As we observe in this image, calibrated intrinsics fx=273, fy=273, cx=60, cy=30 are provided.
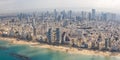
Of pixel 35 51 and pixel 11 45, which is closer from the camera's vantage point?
pixel 35 51

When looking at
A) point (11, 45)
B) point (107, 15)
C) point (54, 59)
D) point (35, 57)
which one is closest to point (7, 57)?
point (35, 57)

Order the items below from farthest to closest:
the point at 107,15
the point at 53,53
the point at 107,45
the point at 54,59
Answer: the point at 107,15 < the point at 107,45 < the point at 53,53 < the point at 54,59

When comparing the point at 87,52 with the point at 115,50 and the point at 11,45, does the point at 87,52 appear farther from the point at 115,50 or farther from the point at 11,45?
the point at 11,45

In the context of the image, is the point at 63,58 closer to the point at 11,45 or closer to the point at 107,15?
the point at 11,45

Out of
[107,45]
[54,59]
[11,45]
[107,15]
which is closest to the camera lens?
[54,59]

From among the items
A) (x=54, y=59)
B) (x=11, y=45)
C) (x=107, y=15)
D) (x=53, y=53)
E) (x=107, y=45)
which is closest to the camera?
(x=54, y=59)

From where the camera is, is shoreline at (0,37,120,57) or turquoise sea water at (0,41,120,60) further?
shoreline at (0,37,120,57)

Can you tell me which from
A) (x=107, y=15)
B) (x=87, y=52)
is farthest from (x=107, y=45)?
(x=107, y=15)

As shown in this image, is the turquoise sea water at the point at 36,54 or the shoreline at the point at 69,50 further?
the shoreline at the point at 69,50

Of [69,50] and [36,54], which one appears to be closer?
[36,54]
